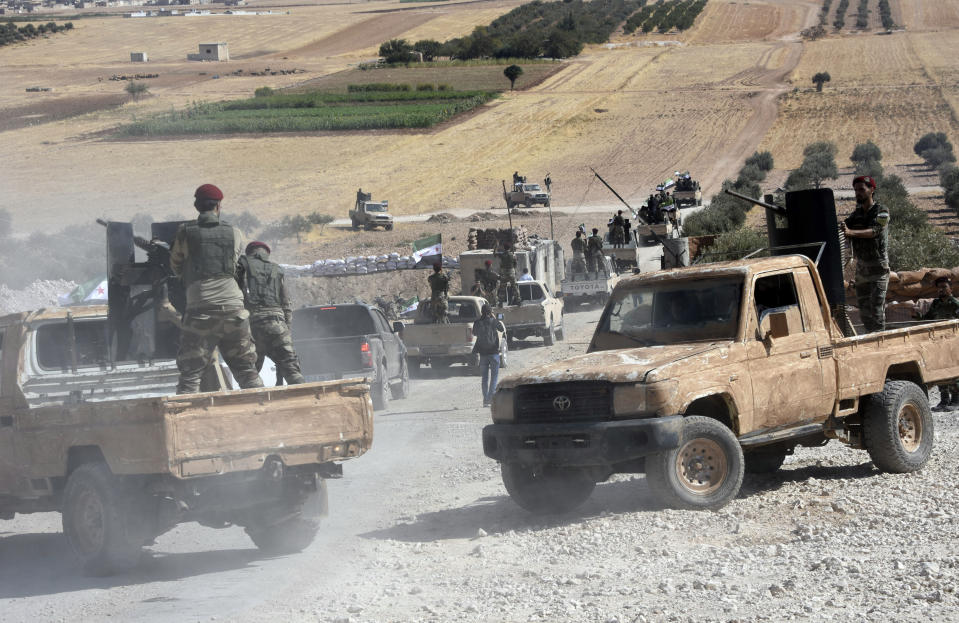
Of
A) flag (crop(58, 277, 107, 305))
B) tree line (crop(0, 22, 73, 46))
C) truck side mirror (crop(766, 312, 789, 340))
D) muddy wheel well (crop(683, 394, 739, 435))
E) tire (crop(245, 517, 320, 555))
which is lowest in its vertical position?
tire (crop(245, 517, 320, 555))

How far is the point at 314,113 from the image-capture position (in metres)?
84.0

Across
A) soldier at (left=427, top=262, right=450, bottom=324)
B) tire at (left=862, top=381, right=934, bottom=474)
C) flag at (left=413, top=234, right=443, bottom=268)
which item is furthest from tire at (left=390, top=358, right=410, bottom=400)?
flag at (left=413, top=234, right=443, bottom=268)

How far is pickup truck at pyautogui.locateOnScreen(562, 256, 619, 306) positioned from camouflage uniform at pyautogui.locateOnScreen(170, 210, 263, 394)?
24355 mm

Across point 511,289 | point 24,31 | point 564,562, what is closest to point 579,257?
point 511,289

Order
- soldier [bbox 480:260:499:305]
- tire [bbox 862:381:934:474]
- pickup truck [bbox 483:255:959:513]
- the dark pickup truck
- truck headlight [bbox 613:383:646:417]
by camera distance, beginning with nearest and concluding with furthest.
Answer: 1. truck headlight [bbox 613:383:646:417]
2. pickup truck [bbox 483:255:959:513]
3. tire [bbox 862:381:934:474]
4. the dark pickup truck
5. soldier [bbox 480:260:499:305]

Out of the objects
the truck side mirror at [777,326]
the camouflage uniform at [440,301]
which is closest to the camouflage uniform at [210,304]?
the truck side mirror at [777,326]

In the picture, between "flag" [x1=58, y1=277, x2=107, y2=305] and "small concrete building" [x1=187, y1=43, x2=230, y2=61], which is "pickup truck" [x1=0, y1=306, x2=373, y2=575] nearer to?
"flag" [x1=58, y1=277, x2=107, y2=305]

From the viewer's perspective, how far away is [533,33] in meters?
115

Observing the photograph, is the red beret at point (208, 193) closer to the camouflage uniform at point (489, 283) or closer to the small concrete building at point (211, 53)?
the camouflage uniform at point (489, 283)

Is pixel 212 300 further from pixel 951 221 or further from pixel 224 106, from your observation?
pixel 224 106

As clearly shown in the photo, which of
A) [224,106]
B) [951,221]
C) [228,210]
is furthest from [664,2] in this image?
[951,221]

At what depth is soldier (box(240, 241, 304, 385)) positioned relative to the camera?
9625mm

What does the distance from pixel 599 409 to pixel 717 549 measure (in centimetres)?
145

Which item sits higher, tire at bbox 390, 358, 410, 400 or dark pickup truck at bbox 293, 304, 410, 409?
dark pickup truck at bbox 293, 304, 410, 409
